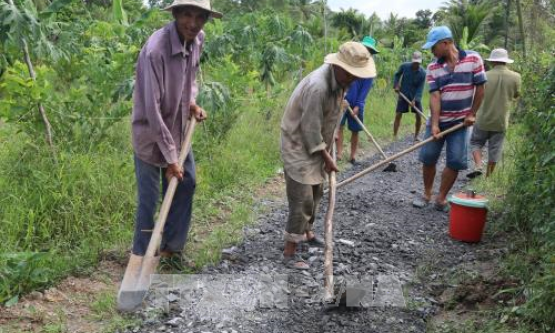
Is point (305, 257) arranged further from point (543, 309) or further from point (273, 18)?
point (273, 18)

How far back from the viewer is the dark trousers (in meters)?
3.17

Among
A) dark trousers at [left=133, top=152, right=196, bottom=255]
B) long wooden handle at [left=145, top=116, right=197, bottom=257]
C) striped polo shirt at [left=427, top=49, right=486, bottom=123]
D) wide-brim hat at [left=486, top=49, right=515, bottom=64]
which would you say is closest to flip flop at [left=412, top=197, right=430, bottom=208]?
striped polo shirt at [left=427, top=49, right=486, bottom=123]

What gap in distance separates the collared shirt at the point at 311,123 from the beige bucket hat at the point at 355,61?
0.63 ft

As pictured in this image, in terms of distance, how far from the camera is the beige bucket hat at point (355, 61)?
315cm

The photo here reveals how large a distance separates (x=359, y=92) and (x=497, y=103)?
5.98ft

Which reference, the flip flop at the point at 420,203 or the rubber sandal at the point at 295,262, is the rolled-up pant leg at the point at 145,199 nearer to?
the rubber sandal at the point at 295,262

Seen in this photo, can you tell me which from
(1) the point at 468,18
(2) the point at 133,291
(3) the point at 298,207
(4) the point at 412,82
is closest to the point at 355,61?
(3) the point at 298,207

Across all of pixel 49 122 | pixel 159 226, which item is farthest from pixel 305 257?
pixel 49 122

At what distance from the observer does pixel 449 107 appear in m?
4.88

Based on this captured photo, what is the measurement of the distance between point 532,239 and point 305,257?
168 cm

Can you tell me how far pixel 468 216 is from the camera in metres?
4.16

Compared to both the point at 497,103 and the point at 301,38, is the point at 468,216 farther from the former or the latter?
the point at 301,38

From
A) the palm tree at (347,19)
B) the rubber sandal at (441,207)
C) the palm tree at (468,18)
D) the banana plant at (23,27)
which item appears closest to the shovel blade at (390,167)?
the rubber sandal at (441,207)

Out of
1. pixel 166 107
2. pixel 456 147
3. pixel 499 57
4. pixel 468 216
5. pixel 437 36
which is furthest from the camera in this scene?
pixel 499 57
